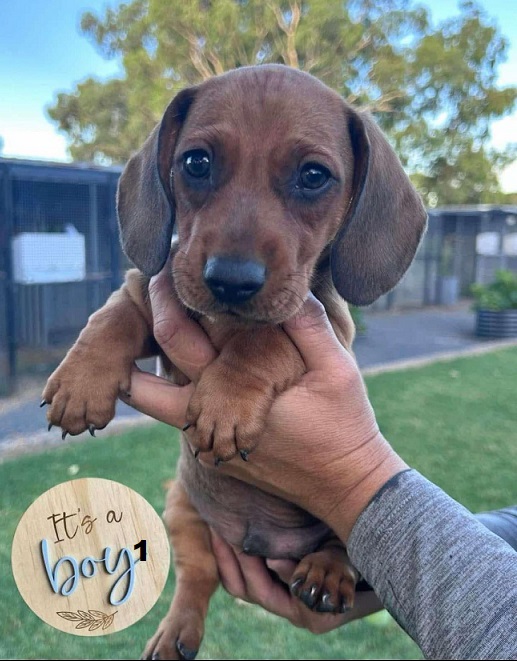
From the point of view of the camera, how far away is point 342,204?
5.89 ft

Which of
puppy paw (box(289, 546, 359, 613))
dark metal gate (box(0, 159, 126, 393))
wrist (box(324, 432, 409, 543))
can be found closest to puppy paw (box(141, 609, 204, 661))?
puppy paw (box(289, 546, 359, 613))

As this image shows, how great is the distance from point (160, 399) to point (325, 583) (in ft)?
2.35

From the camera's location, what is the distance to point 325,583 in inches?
71.2

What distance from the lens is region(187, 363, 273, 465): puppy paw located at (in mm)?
1458

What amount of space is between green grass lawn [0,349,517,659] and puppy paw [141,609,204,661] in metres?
0.05

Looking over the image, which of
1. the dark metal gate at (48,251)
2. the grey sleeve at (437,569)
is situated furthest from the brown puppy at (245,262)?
the dark metal gate at (48,251)

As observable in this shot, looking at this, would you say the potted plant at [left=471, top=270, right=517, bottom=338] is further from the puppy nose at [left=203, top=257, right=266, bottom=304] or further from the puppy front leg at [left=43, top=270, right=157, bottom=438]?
the puppy nose at [left=203, top=257, right=266, bottom=304]

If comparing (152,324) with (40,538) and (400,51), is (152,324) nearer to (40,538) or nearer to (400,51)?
(40,538)

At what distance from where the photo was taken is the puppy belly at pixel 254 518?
197 centimetres

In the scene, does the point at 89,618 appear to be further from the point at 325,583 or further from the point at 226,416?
the point at 325,583

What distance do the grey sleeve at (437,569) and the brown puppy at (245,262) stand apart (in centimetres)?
36

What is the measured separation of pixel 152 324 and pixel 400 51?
183 cm

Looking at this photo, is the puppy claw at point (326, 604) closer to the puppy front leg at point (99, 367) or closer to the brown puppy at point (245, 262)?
the brown puppy at point (245, 262)

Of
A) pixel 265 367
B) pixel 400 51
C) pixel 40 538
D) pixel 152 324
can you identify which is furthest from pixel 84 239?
pixel 40 538
